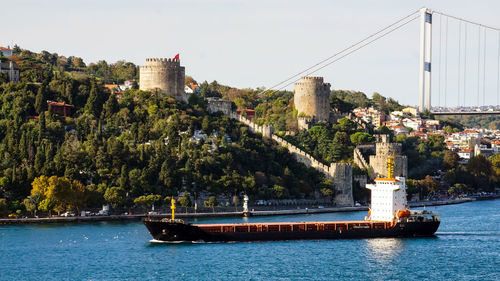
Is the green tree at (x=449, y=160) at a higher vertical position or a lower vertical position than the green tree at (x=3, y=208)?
higher

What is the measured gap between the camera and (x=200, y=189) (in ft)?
170

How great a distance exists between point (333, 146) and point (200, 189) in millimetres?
14925

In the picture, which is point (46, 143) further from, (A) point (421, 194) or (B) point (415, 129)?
(B) point (415, 129)

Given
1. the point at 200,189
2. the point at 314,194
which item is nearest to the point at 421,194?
the point at 314,194

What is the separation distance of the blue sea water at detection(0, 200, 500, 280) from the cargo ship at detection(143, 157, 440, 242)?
0.54 meters

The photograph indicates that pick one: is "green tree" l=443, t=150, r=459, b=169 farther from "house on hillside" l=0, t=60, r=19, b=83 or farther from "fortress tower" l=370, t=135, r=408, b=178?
"house on hillside" l=0, t=60, r=19, b=83

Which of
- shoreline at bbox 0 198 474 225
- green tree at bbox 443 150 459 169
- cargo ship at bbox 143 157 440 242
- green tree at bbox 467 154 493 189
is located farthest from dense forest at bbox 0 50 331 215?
green tree at bbox 467 154 493 189

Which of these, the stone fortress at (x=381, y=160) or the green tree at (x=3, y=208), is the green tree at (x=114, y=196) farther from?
the stone fortress at (x=381, y=160)

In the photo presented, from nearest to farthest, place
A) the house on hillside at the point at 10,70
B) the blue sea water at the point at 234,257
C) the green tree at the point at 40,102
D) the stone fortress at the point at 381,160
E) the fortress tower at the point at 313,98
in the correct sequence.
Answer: the blue sea water at the point at 234,257 < the green tree at the point at 40,102 < the house on hillside at the point at 10,70 < the stone fortress at the point at 381,160 < the fortress tower at the point at 313,98

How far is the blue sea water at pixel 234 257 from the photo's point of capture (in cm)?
3088

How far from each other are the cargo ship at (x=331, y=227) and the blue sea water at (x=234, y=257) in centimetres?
54

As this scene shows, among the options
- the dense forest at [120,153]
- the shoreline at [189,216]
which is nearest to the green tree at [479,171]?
the shoreline at [189,216]

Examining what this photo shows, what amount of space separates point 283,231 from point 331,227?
7.04 feet

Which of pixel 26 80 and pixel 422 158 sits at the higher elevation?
pixel 26 80
